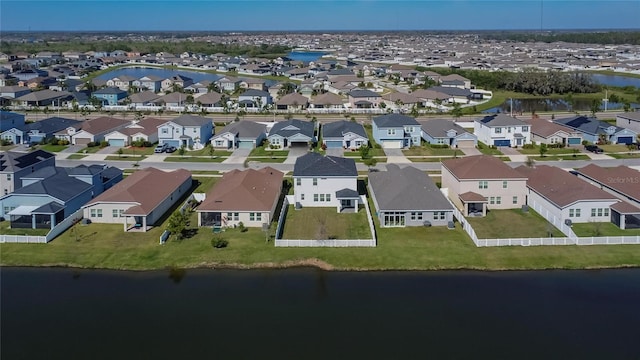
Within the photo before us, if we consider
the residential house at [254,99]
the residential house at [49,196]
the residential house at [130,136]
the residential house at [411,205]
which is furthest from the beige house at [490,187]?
the residential house at [254,99]

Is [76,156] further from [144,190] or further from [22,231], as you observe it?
[22,231]

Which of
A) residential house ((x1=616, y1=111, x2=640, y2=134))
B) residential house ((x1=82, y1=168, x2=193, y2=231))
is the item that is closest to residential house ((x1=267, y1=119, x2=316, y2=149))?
residential house ((x1=82, y1=168, x2=193, y2=231))

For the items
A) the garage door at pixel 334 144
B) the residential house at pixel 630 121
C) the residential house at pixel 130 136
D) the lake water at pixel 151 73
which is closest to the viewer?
the garage door at pixel 334 144

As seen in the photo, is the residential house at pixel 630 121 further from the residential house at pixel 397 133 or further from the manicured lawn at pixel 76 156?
the manicured lawn at pixel 76 156

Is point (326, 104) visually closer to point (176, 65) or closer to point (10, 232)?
point (10, 232)

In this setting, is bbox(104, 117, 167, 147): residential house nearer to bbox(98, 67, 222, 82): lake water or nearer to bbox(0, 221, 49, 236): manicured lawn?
bbox(0, 221, 49, 236): manicured lawn
